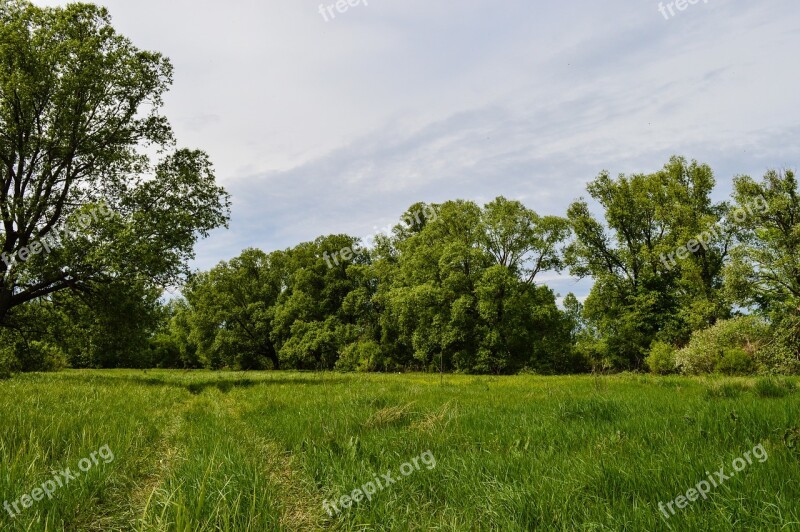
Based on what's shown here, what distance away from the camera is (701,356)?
3039 cm

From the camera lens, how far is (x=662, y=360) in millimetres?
34875

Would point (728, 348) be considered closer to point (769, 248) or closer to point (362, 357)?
point (769, 248)

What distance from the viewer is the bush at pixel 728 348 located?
29.2m

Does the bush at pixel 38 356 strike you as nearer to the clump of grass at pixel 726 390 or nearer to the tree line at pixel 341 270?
the tree line at pixel 341 270

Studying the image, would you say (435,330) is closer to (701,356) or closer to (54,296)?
(701,356)

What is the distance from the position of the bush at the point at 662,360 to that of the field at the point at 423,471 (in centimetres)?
3193

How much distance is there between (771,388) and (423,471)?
901cm

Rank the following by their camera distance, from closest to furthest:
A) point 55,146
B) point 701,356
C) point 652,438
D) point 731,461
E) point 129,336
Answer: point 731,461
point 652,438
point 55,146
point 129,336
point 701,356

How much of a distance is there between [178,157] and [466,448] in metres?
26.8

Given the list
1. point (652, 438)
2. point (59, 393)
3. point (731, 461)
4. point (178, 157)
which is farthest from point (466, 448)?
point (178, 157)

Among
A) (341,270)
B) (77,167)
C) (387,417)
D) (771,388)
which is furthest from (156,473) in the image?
(341,270)

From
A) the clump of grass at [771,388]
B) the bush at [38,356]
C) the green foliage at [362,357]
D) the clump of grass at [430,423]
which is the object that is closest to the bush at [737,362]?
the clump of grass at [771,388]

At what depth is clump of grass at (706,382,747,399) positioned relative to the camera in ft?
30.2

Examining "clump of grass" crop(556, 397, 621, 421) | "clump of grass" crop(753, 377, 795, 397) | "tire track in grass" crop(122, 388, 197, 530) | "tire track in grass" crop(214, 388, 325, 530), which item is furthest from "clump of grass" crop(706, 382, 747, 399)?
"tire track in grass" crop(122, 388, 197, 530)
